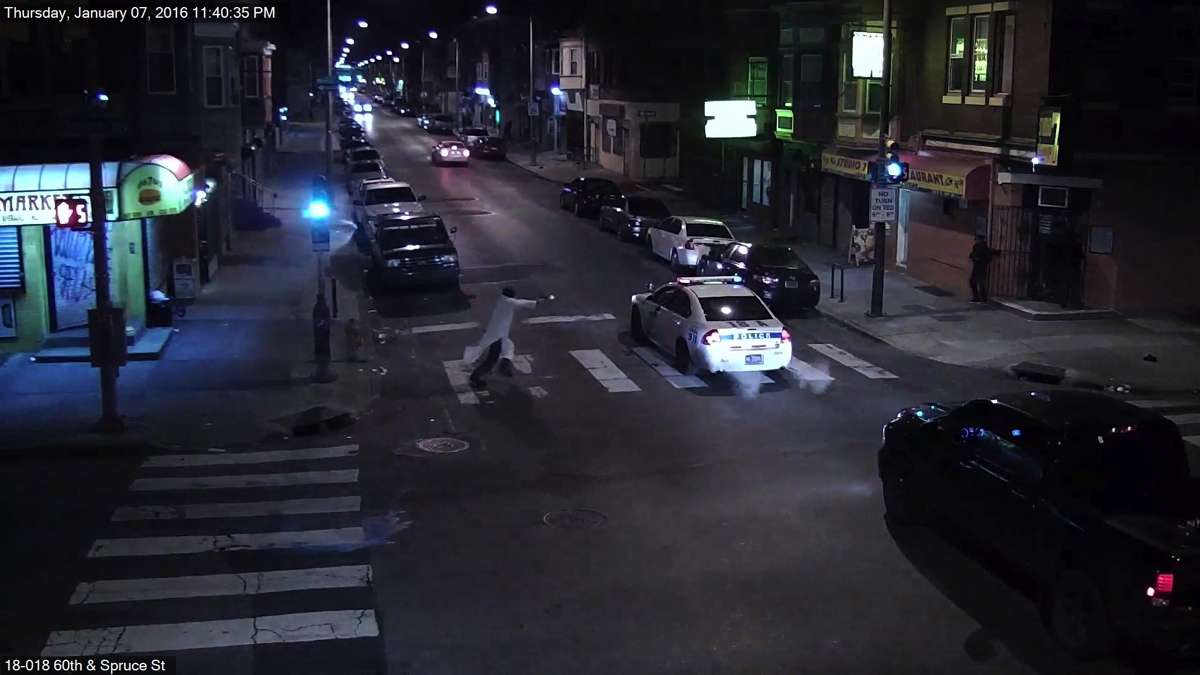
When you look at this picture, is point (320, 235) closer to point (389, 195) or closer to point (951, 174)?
point (951, 174)

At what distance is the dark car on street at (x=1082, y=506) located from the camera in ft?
29.0

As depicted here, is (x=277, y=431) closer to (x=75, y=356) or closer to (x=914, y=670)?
(x=75, y=356)

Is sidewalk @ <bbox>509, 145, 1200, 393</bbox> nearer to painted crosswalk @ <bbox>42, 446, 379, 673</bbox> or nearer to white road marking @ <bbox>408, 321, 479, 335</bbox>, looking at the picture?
white road marking @ <bbox>408, 321, 479, 335</bbox>

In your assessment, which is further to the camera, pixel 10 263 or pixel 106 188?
pixel 10 263

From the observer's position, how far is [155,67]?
27578 mm

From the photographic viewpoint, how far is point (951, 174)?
26.9 m

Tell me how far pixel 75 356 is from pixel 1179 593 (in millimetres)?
17535

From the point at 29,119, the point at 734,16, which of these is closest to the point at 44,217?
the point at 29,119

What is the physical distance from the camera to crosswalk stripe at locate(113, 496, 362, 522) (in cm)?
1288

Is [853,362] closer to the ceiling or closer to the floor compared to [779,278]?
closer to the floor

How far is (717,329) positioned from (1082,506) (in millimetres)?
10135

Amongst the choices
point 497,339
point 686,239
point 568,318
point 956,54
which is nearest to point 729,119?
point 686,239

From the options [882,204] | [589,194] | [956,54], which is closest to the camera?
[882,204]

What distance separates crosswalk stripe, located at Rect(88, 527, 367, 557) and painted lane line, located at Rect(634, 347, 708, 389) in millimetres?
8312
